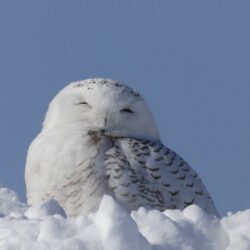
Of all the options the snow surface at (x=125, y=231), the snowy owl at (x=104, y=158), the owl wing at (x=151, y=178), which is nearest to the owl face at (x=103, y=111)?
the snowy owl at (x=104, y=158)

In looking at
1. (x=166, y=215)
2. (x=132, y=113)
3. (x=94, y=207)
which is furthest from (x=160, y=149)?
(x=166, y=215)

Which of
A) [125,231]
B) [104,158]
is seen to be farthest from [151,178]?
[125,231]

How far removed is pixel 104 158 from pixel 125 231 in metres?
2.83

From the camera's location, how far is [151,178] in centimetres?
446

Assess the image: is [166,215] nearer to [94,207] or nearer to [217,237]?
[217,237]

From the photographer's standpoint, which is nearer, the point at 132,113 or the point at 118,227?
the point at 118,227

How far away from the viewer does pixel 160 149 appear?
471 centimetres

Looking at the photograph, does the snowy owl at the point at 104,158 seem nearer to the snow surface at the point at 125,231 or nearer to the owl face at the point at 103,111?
the owl face at the point at 103,111

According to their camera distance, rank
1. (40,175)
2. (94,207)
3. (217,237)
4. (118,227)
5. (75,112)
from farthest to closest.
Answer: (75,112) → (40,175) → (94,207) → (217,237) → (118,227)

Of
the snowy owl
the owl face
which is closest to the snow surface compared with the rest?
the snowy owl

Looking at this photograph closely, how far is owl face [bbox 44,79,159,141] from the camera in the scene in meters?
4.75

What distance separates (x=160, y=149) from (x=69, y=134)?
498 millimetres

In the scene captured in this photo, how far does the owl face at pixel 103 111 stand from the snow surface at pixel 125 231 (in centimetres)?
289

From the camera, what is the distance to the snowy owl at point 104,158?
429cm
